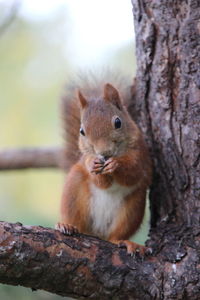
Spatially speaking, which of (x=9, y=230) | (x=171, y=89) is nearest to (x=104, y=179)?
(x=171, y=89)

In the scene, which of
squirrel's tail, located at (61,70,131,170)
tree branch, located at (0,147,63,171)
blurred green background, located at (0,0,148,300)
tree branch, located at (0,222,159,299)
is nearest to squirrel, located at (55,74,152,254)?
squirrel's tail, located at (61,70,131,170)

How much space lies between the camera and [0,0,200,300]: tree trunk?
1790 millimetres

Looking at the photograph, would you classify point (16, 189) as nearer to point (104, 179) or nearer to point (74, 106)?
point (74, 106)

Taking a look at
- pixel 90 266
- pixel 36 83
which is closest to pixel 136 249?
pixel 90 266

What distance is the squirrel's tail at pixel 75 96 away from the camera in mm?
2674

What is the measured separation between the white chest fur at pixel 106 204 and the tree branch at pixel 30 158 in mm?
457

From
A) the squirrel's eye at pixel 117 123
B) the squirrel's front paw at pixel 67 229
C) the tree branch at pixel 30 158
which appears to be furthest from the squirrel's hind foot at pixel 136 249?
the tree branch at pixel 30 158

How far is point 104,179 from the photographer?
231 cm

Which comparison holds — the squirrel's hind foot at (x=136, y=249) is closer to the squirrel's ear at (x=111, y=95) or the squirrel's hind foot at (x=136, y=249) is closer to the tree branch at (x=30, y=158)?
the squirrel's ear at (x=111, y=95)

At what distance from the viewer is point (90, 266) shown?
186cm

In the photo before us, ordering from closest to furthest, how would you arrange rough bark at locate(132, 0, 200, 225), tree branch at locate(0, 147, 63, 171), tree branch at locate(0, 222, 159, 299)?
1. tree branch at locate(0, 222, 159, 299)
2. rough bark at locate(132, 0, 200, 225)
3. tree branch at locate(0, 147, 63, 171)

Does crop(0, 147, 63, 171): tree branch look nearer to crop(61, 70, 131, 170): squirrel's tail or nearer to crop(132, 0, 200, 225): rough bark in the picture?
crop(61, 70, 131, 170): squirrel's tail

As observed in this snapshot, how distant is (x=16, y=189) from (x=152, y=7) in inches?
115

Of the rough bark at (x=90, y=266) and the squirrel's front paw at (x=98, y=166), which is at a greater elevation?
the squirrel's front paw at (x=98, y=166)
